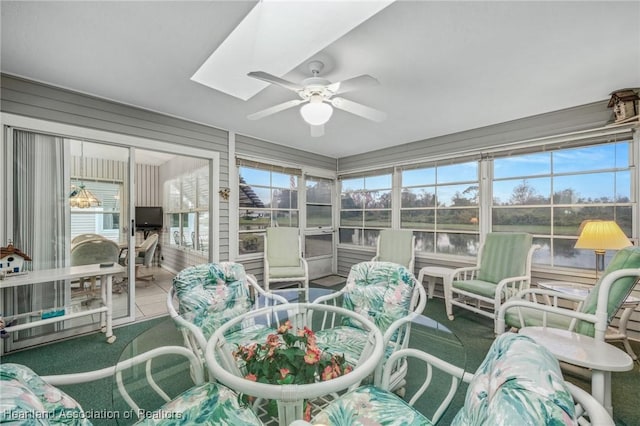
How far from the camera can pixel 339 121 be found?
11.7ft

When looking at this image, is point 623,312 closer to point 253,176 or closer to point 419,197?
point 419,197

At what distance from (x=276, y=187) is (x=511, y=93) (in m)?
3.37

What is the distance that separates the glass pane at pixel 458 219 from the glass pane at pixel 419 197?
23cm

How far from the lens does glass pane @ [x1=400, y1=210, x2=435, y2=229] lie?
171 inches

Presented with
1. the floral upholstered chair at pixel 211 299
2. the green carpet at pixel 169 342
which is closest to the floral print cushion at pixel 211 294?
the floral upholstered chair at pixel 211 299

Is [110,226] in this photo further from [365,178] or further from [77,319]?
[365,178]

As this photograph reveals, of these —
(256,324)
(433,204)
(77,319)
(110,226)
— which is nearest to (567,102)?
(433,204)

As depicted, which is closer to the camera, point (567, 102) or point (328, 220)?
point (567, 102)

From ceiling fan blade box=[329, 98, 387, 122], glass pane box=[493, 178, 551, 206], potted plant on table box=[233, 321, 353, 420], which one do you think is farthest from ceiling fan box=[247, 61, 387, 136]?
glass pane box=[493, 178, 551, 206]

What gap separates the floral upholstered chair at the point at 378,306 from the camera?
1.69m

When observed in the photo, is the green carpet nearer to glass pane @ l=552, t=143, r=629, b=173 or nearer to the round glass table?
the round glass table

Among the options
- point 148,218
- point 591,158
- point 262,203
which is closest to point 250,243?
point 262,203

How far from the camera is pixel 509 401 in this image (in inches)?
23.7

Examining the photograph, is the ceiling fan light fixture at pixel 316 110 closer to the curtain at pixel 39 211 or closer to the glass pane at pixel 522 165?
the curtain at pixel 39 211
